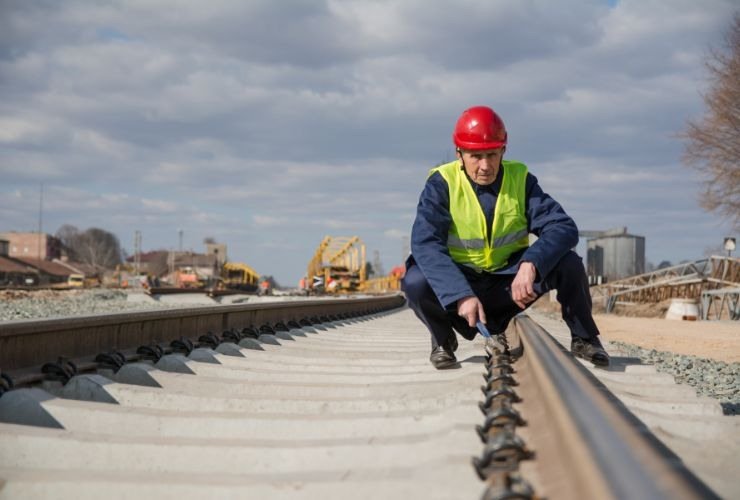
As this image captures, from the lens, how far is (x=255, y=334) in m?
6.11

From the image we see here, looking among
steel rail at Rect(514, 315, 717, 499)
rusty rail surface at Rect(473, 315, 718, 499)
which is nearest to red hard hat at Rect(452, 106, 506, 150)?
rusty rail surface at Rect(473, 315, 718, 499)

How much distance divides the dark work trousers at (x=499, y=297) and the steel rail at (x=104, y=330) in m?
1.71

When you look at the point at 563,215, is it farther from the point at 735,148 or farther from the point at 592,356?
the point at 735,148

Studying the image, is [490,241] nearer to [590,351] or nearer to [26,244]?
[590,351]

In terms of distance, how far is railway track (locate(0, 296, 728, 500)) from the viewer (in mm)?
1716

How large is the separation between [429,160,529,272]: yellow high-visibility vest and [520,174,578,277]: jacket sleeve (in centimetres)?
6

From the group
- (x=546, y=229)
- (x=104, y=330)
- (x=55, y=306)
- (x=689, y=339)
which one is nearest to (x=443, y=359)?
(x=546, y=229)

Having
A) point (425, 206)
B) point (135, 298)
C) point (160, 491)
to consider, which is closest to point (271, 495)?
point (160, 491)

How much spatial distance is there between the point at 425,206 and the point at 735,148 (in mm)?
30080

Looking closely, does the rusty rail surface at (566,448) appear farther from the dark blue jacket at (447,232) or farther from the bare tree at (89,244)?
the bare tree at (89,244)

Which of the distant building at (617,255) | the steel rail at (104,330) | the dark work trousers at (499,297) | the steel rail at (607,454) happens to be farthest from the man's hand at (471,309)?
the distant building at (617,255)

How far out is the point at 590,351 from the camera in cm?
438

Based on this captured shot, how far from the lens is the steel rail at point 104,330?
3721 millimetres

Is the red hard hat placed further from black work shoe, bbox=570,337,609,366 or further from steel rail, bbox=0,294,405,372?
steel rail, bbox=0,294,405,372
